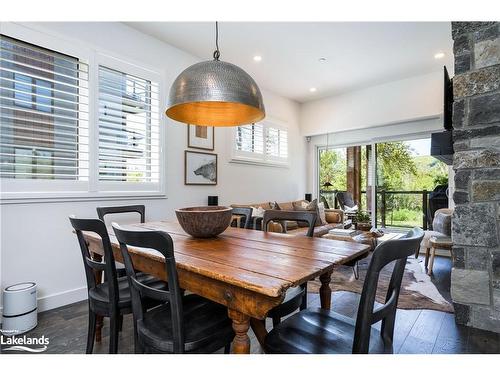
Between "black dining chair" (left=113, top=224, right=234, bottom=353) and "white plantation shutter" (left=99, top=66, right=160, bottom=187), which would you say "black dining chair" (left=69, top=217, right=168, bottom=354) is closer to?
"black dining chair" (left=113, top=224, right=234, bottom=353)

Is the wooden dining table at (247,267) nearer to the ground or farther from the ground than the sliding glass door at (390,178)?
nearer to the ground

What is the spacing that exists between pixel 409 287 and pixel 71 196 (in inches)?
143

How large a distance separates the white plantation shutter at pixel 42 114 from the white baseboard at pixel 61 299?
1.10 m

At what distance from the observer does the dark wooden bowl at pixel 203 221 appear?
5.51ft

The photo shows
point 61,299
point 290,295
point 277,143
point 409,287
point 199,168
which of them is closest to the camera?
point 290,295

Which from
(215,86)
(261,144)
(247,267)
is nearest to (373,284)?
(247,267)

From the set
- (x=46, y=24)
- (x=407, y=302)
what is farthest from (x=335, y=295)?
(x=46, y=24)

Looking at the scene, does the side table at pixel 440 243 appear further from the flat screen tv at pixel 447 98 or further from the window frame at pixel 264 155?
the window frame at pixel 264 155

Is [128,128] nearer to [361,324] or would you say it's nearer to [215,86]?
[215,86]

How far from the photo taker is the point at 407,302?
2.65m

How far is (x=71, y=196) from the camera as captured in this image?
2.66m

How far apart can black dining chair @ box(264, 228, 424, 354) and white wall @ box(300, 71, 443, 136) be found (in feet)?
13.9

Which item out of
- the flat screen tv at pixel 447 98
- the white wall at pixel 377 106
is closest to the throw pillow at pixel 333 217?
the white wall at pixel 377 106
